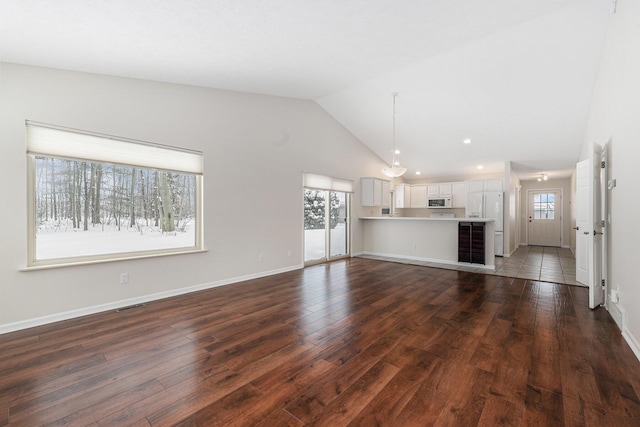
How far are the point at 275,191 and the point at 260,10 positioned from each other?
318 cm

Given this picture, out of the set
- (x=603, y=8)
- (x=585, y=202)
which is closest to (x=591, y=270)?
(x=585, y=202)

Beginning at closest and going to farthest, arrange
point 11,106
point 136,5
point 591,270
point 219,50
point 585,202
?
1. point 136,5
2. point 11,106
3. point 219,50
4. point 591,270
5. point 585,202

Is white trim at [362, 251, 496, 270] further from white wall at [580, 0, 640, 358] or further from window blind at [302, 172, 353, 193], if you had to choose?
white wall at [580, 0, 640, 358]

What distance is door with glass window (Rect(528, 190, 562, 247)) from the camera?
386 inches

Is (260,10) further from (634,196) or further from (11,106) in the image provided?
(634,196)

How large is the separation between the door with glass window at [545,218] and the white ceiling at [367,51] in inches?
185

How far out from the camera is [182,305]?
141 inches

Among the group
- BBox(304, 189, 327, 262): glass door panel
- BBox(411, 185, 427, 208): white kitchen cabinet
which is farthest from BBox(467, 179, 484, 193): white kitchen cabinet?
BBox(304, 189, 327, 262): glass door panel

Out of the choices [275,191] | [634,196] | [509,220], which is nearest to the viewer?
[634,196]

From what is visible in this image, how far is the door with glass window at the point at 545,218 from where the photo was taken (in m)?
9.80

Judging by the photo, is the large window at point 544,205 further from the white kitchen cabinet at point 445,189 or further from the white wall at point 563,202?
the white kitchen cabinet at point 445,189

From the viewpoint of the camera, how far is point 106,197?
3.54m

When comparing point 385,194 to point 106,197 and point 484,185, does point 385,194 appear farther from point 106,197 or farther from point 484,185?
point 106,197

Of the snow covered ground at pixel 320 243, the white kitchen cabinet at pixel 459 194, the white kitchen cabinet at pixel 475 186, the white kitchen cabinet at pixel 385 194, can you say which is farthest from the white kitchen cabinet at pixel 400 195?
the snow covered ground at pixel 320 243
